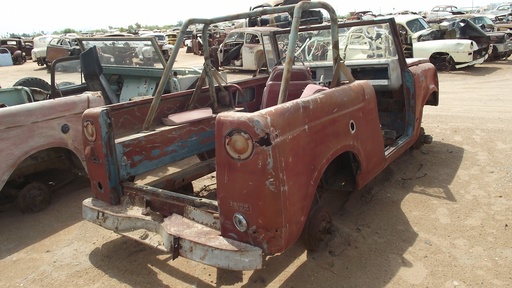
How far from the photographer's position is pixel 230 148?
2.39m

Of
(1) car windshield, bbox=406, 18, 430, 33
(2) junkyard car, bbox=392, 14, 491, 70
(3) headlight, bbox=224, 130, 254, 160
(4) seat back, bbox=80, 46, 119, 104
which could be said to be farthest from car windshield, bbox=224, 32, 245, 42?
(3) headlight, bbox=224, 130, 254, 160

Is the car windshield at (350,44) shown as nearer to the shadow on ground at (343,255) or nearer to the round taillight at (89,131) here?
the shadow on ground at (343,255)

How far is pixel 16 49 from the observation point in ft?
80.5

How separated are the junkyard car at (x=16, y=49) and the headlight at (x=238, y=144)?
81.3 feet

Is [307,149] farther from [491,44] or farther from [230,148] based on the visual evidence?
[491,44]

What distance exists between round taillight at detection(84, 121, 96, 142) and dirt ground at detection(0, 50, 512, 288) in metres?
0.95

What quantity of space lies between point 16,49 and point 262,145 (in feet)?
88.4

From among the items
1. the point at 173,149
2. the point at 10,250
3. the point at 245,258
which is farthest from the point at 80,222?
the point at 245,258

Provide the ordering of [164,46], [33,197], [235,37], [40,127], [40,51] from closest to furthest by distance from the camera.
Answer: [40,127], [33,197], [235,37], [164,46], [40,51]

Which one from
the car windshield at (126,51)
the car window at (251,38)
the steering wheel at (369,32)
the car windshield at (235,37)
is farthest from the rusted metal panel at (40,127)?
the car windshield at (235,37)

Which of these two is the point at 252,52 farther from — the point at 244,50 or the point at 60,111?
the point at 60,111

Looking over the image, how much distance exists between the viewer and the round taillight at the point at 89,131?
3.11 m

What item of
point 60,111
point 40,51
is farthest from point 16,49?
point 60,111

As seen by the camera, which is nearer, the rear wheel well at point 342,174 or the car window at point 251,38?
the rear wheel well at point 342,174
